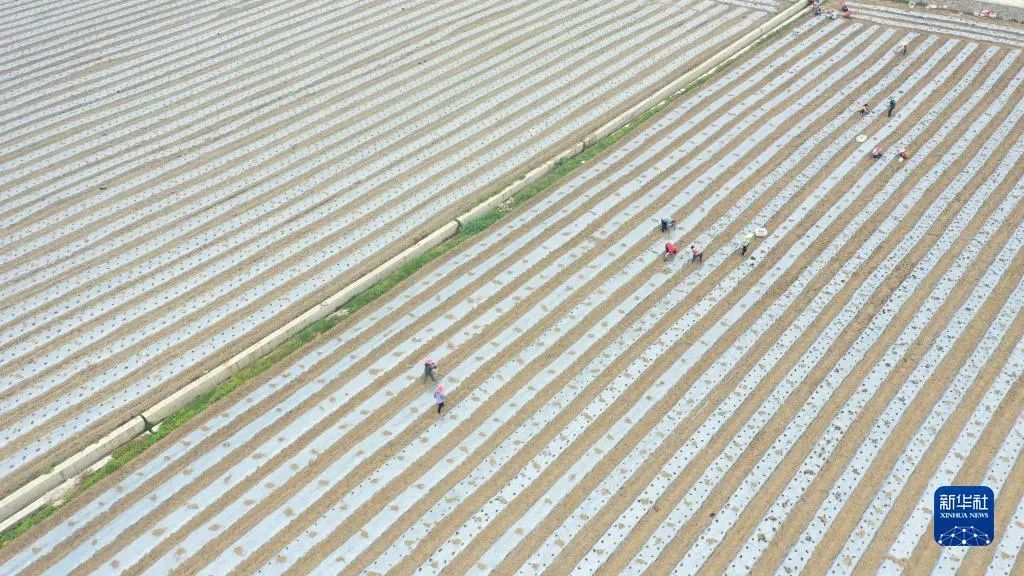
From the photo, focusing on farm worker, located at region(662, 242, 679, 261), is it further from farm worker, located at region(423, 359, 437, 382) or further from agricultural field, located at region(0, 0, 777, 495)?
farm worker, located at region(423, 359, 437, 382)

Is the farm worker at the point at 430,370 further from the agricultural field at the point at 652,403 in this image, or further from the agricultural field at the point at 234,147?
the agricultural field at the point at 234,147

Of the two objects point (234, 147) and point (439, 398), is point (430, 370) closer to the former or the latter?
point (439, 398)

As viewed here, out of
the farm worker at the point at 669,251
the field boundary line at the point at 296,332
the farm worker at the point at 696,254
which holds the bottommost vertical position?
the field boundary line at the point at 296,332

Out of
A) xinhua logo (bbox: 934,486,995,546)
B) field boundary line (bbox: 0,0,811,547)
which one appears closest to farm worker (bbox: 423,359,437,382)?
field boundary line (bbox: 0,0,811,547)

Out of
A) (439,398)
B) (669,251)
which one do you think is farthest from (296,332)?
(669,251)

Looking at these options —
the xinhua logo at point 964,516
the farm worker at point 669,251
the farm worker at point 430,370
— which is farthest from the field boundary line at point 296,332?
the xinhua logo at point 964,516
